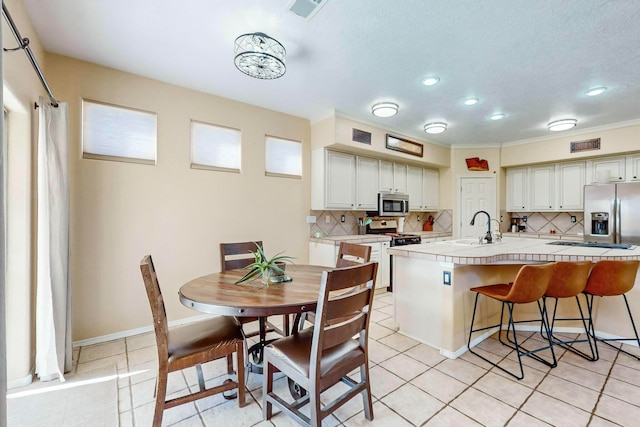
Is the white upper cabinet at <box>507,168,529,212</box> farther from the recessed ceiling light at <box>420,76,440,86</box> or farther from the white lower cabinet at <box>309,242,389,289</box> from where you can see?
the recessed ceiling light at <box>420,76,440,86</box>

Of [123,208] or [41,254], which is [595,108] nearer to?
[123,208]

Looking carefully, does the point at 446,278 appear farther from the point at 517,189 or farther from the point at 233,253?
the point at 517,189

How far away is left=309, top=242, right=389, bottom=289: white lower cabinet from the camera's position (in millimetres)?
3945

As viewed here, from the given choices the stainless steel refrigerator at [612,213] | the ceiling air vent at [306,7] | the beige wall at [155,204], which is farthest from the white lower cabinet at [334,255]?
the stainless steel refrigerator at [612,213]

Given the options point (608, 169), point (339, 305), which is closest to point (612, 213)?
point (608, 169)

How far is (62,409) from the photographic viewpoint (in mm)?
1853

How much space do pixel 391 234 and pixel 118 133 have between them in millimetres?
3882

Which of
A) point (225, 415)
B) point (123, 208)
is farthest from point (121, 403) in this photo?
point (123, 208)

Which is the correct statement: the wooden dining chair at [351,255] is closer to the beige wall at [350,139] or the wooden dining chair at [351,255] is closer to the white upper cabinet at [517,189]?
the beige wall at [350,139]

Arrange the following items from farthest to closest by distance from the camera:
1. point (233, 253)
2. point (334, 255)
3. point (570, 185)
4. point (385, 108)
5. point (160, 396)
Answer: point (570, 185)
point (334, 255)
point (385, 108)
point (233, 253)
point (160, 396)

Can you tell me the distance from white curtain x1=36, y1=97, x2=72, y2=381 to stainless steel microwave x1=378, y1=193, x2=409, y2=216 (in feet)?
12.7

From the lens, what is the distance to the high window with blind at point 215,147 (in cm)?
337

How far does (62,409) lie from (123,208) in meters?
1.68

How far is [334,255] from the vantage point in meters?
3.92
